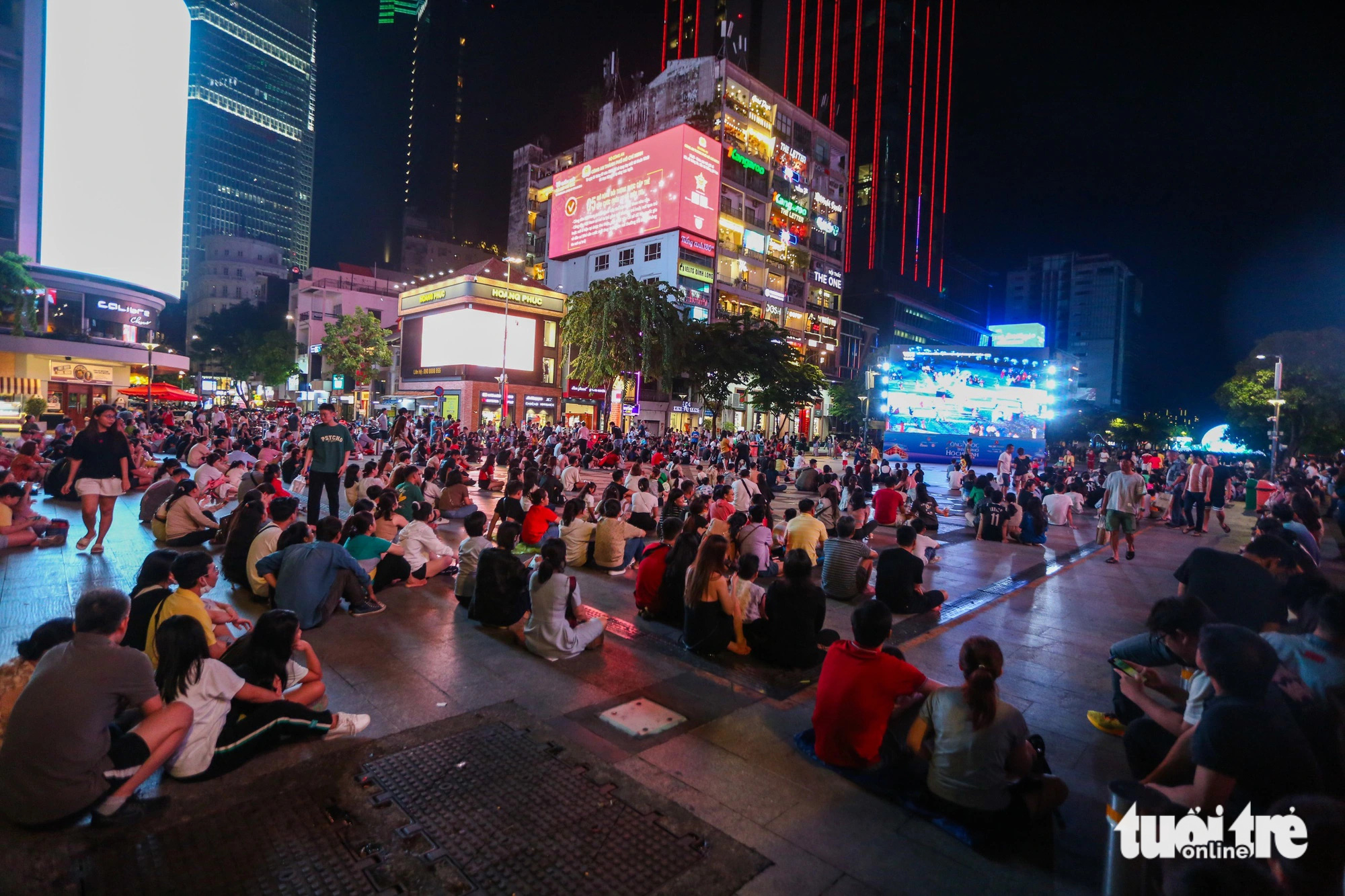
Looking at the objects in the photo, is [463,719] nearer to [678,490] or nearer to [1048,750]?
[1048,750]

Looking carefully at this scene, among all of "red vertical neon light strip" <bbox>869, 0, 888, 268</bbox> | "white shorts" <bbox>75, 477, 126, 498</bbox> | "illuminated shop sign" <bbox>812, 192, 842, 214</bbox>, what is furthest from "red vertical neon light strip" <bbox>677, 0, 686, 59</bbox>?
"white shorts" <bbox>75, 477, 126, 498</bbox>

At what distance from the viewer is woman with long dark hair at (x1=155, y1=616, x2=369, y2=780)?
3320 mm

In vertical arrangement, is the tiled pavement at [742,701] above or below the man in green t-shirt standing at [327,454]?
below

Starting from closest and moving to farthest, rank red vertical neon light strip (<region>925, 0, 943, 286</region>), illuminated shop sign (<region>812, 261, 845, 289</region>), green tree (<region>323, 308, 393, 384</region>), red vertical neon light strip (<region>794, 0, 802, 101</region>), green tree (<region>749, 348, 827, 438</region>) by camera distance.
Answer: green tree (<region>749, 348, 827, 438</region>) → green tree (<region>323, 308, 393, 384</region>) → illuminated shop sign (<region>812, 261, 845, 289</region>) → red vertical neon light strip (<region>794, 0, 802, 101</region>) → red vertical neon light strip (<region>925, 0, 943, 286</region>)

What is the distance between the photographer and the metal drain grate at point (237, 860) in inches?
108

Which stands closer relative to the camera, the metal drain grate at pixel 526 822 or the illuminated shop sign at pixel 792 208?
the metal drain grate at pixel 526 822

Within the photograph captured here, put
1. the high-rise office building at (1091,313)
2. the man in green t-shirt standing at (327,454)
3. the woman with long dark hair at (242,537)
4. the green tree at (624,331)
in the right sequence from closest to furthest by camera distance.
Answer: the woman with long dark hair at (242,537)
the man in green t-shirt standing at (327,454)
the green tree at (624,331)
the high-rise office building at (1091,313)

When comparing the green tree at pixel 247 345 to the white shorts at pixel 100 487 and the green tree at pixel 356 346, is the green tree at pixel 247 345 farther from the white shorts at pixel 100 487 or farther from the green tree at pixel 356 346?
the white shorts at pixel 100 487

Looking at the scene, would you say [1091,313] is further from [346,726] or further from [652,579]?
[346,726]

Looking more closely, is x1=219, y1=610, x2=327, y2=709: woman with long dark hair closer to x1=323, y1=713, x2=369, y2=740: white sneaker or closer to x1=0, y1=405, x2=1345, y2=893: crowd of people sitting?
x1=0, y1=405, x2=1345, y2=893: crowd of people sitting

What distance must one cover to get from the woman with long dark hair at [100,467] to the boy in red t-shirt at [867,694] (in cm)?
914

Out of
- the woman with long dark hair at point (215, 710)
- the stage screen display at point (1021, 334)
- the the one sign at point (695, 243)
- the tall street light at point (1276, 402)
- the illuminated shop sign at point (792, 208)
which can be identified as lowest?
the woman with long dark hair at point (215, 710)

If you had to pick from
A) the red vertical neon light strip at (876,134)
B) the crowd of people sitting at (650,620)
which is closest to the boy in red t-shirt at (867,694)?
the crowd of people sitting at (650,620)

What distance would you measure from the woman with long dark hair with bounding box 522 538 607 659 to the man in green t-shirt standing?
5063mm
